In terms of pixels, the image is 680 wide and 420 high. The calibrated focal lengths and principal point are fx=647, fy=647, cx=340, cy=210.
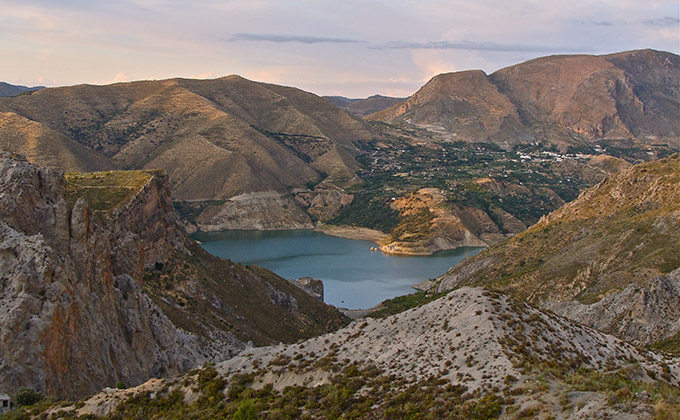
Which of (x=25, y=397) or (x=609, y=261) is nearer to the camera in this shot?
(x=25, y=397)

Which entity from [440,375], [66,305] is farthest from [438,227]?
[440,375]

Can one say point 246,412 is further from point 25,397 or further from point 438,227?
point 438,227

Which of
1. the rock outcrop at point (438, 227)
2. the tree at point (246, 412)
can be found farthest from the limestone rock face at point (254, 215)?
the tree at point (246, 412)

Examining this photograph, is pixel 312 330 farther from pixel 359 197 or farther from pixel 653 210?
pixel 359 197

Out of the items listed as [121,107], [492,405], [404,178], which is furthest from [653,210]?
[121,107]

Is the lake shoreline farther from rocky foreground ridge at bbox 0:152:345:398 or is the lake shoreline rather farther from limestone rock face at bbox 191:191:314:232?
rocky foreground ridge at bbox 0:152:345:398
